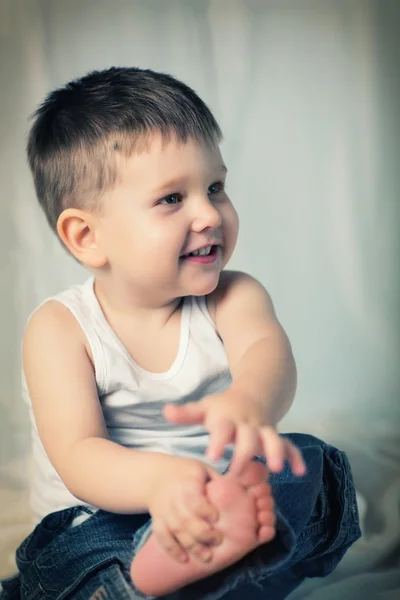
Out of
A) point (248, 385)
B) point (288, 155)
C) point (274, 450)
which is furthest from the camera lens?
point (288, 155)

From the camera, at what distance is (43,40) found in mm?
1384

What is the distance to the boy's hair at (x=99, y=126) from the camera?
83 centimetres

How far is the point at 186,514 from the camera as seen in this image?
61 centimetres

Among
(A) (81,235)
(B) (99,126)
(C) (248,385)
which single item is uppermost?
(B) (99,126)

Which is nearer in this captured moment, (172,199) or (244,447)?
(244,447)

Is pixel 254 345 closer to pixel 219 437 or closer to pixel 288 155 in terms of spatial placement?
pixel 219 437

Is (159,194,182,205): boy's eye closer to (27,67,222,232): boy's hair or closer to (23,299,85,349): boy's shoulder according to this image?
(27,67,222,232): boy's hair

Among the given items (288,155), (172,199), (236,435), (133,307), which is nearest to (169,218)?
(172,199)

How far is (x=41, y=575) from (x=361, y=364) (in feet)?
2.24

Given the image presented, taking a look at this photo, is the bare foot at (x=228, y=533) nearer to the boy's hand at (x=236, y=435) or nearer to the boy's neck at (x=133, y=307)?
the boy's hand at (x=236, y=435)

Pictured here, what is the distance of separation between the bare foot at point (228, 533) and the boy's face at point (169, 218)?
26cm

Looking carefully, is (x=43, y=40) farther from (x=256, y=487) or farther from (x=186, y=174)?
(x=256, y=487)

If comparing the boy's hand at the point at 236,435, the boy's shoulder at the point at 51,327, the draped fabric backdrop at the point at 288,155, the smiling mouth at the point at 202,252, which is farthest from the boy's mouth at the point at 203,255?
the draped fabric backdrop at the point at 288,155

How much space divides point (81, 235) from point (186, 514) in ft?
1.18
